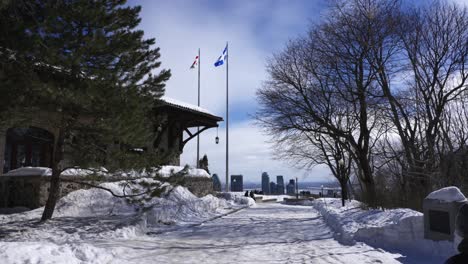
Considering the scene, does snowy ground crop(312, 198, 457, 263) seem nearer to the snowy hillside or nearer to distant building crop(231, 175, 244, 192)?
the snowy hillside

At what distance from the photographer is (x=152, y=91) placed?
490 inches

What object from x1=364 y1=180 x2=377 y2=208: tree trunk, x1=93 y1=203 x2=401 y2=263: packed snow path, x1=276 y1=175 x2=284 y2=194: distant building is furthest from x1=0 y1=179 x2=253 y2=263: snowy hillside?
x1=276 y1=175 x2=284 y2=194: distant building

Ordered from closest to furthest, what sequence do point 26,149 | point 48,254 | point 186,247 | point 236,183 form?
point 48,254, point 186,247, point 26,149, point 236,183

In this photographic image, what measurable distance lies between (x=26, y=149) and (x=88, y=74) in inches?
414

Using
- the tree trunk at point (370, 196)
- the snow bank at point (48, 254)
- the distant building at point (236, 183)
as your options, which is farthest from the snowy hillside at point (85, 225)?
the distant building at point (236, 183)

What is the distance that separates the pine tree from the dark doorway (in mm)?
7344

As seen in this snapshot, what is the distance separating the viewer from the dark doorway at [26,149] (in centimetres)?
1788

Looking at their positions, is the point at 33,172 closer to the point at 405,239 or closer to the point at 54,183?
the point at 54,183

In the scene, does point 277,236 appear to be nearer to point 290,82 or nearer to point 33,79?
point 33,79

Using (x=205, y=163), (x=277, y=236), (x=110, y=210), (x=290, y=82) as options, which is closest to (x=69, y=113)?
(x=110, y=210)

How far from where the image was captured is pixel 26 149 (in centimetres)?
1858

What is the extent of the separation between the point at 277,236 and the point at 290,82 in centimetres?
1125

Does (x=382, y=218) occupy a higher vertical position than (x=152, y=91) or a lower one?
lower

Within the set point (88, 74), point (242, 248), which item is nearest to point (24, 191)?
point (88, 74)
